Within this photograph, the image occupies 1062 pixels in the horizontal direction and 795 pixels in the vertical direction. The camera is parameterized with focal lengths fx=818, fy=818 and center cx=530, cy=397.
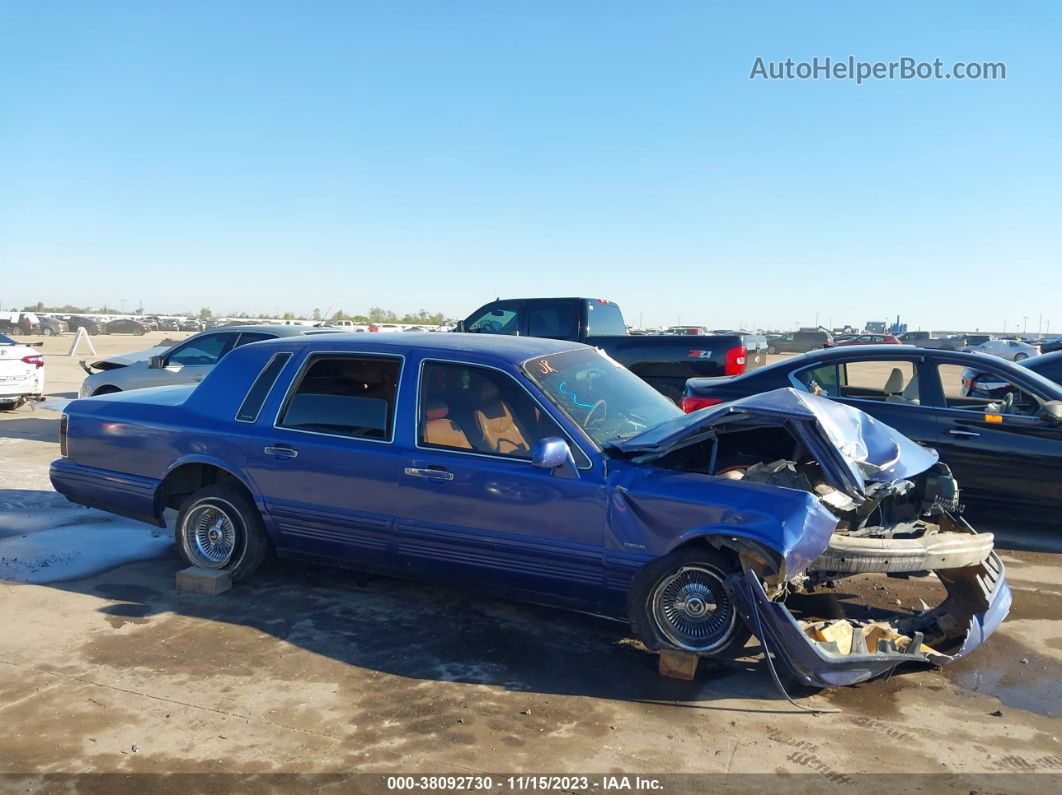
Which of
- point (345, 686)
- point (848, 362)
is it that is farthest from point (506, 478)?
point (848, 362)

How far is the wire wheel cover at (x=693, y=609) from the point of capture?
400cm

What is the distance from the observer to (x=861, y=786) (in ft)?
10.3

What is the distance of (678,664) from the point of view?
4000 millimetres

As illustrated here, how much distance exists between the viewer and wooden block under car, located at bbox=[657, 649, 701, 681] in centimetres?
398

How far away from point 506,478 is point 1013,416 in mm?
4581

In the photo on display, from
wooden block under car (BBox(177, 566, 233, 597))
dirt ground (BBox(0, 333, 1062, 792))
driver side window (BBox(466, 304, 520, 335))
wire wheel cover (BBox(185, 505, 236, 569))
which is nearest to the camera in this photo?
dirt ground (BBox(0, 333, 1062, 792))

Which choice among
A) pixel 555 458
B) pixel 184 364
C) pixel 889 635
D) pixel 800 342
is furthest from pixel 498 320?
pixel 800 342

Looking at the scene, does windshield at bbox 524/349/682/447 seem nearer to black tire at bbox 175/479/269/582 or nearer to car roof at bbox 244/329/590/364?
car roof at bbox 244/329/590/364

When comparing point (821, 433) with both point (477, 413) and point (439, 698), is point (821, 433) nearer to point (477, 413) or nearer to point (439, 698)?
point (477, 413)

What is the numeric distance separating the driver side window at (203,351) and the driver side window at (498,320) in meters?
3.51

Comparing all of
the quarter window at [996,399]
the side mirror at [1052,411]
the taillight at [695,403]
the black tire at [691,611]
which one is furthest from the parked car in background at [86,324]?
the black tire at [691,611]

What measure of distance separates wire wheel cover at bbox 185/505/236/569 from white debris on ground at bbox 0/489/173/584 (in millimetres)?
802

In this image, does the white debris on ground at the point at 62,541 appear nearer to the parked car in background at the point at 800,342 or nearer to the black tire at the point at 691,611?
the black tire at the point at 691,611

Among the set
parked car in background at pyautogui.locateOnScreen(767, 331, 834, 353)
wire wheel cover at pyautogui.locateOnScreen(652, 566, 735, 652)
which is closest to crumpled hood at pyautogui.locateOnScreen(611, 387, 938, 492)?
wire wheel cover at pyautogui.locateOnScreen(652, 566, 735, 652)
